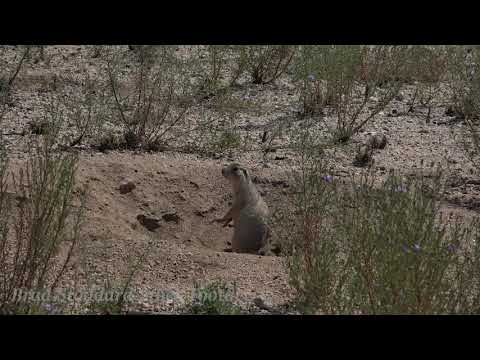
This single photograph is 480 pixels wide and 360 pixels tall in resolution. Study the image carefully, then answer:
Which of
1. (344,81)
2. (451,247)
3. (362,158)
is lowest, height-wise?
(451,247)

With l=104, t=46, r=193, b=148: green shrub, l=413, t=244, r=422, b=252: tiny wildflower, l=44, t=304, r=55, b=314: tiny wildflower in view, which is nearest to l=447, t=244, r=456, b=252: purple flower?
l=413, t=244, r=422, b=252: tiny wildflower

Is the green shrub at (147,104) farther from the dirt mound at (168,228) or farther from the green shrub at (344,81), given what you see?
the green shrub at (344,81)

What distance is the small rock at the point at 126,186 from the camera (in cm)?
707

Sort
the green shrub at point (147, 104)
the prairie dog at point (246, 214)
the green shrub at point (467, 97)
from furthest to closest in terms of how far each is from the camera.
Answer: the green shrub at point (467, 97)
the green shrub at point (147, 104)
the prairie dog at point (246, 214)

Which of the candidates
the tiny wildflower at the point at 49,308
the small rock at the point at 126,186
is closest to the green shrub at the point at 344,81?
the small rock at the point at 126,186

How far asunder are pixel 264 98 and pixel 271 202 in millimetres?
2764

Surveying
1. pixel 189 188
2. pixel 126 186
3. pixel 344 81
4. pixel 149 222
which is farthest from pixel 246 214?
pixel 344 81

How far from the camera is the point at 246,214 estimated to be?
278 inches

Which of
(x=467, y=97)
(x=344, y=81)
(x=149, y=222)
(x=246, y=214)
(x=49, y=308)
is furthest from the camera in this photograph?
(x=344, y=81)

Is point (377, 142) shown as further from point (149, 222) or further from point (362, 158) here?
point (149, 222)

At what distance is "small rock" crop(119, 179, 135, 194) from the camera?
707 centimetres

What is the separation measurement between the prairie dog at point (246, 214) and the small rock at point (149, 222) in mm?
700

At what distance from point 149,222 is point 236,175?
96 cm
